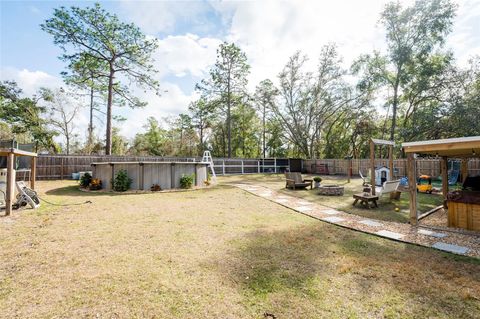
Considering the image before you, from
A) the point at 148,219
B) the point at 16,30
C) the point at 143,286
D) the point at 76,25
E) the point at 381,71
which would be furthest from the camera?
the point at 381,71

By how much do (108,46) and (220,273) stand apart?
17.4 metres

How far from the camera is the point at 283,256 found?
3365 mm

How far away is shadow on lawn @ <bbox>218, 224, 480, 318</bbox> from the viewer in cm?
232

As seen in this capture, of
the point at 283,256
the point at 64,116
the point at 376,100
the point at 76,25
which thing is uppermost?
the point at 76,25

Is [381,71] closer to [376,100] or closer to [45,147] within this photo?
[376,100]

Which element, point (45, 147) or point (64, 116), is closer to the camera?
point (45, 147)

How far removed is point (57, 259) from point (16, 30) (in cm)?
1034

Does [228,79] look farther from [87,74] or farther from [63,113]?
[63,113]

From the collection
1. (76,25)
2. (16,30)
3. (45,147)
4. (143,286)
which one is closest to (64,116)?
(45,147)

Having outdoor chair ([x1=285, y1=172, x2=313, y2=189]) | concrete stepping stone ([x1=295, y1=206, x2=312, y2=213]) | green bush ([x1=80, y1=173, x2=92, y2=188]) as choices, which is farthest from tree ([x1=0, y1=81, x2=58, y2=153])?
concrete stepping stone ([x1=295, y1=206, x2=312, y2=213])

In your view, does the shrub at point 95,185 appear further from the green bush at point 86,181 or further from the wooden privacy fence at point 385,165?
the wooden privacy fence at point 385,165

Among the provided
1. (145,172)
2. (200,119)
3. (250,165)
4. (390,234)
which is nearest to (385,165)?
(250,165)

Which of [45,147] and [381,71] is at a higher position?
[381,71]

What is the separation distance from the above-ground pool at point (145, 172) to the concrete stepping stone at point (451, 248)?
9.25 meters
